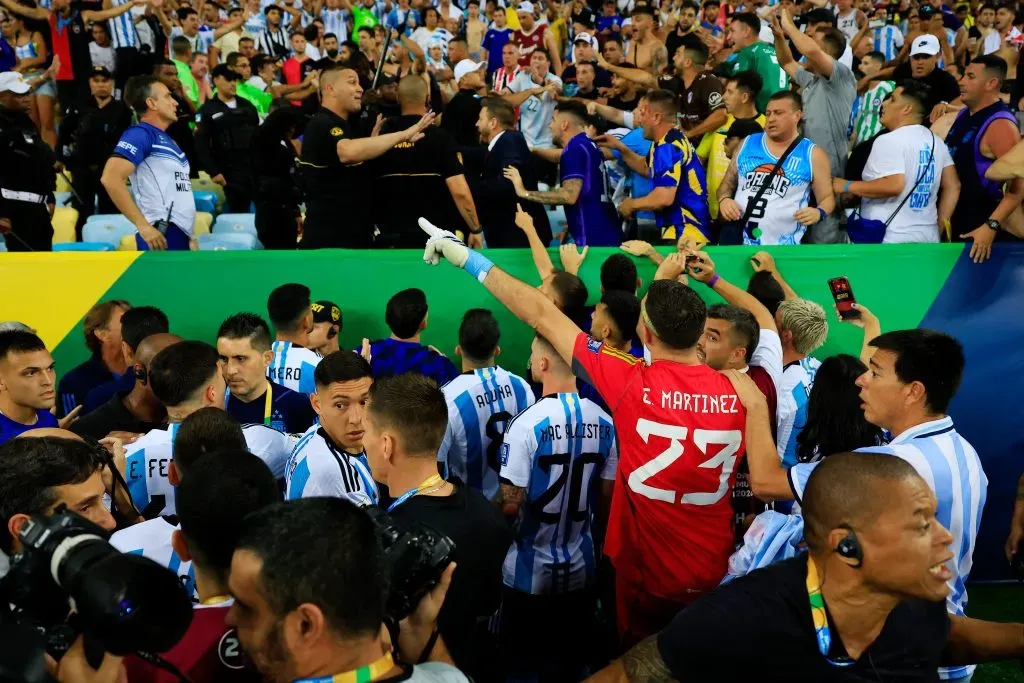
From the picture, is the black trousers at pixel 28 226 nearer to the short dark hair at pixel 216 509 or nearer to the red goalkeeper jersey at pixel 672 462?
the red goalkeeper jersey at pixel 672 462

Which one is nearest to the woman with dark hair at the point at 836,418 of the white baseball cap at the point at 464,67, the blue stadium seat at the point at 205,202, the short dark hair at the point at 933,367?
the short dark hair at the point at 933,367

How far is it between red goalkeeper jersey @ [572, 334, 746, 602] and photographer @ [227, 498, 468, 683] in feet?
5.11

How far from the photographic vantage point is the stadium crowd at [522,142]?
233 inches

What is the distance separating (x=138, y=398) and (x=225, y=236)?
3.48 meters

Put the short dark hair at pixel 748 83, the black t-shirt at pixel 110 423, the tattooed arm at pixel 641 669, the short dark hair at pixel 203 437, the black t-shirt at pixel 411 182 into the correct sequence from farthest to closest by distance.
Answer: the short dark hair at pixel 748 83 < the black t-shirt at pixel 411 182 < the black t-shirt at pixel 110 423 < the short dark hair at pixel 203 437 < the tattooed arm at pixel 641 669

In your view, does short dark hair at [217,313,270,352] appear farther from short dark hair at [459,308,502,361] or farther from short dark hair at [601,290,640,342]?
short dark hair at [601,290,640,342]

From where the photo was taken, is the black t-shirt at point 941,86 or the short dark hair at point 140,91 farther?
the black t-shirt at point 941,86

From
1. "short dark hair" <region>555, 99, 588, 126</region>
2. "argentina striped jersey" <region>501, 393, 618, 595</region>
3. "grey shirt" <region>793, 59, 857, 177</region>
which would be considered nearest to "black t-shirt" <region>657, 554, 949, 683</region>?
"argentina striped jersey" <region>501, 393, 618, 595</region>

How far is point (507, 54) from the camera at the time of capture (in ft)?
35.8

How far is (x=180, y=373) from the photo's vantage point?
12.0ft

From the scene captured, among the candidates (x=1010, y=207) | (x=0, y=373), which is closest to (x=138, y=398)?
(x=0, y=373)

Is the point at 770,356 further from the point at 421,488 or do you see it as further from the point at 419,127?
the point at 419,127

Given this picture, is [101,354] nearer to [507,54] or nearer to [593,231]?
[593,231]

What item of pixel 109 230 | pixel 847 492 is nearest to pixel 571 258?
pixel 847 492
